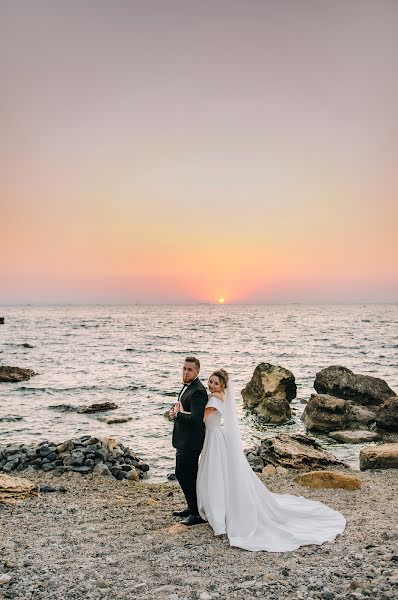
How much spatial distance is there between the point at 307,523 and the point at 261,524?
88cm

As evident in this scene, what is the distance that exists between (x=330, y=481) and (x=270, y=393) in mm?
13581

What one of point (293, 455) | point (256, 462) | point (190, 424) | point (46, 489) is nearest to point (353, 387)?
point (293, 455)

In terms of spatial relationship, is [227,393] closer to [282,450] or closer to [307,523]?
[307,523]

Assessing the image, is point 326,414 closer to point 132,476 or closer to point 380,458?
point 380,458

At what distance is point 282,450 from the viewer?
548 inches

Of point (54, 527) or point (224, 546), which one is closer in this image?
point (224, 546)

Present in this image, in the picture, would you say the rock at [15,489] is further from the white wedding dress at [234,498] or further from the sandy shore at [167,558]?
the white wedding dress at [234,498]

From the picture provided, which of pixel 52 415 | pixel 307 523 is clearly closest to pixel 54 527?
pixel 307 523

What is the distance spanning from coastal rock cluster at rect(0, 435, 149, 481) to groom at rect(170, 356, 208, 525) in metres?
5.55

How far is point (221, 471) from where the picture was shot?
7863 millimetres

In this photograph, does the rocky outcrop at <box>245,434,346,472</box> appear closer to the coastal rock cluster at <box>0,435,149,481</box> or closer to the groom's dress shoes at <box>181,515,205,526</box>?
the coastal rock cluster at <box>0,435,149,481</box>

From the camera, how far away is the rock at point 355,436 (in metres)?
18.1

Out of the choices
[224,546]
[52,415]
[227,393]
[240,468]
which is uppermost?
[227,393]

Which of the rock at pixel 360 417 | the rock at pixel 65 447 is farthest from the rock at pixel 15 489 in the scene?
the rock at pixel 360 417
